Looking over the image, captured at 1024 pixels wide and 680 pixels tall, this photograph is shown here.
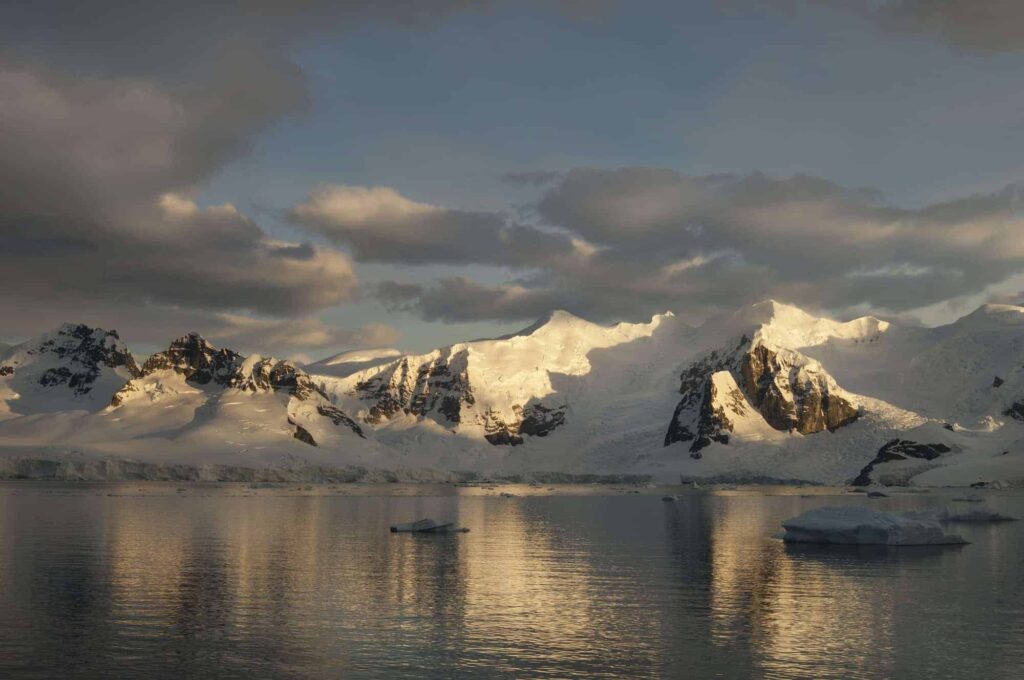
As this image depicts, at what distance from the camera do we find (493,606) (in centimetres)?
4578

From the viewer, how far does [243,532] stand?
8312 centimetres

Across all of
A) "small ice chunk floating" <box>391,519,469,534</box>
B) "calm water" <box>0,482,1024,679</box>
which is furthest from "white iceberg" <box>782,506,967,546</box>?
"small ice chunk floating" <box>391,519,469,534</box>

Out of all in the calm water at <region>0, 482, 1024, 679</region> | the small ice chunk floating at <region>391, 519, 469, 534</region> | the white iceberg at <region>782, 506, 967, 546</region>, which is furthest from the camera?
the small ice chunk floating at <region>391, 519, 469, 534</region>

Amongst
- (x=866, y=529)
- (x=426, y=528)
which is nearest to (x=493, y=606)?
(x=426, y=528)

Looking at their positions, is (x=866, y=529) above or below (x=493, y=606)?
above

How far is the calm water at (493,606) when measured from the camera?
34375mm

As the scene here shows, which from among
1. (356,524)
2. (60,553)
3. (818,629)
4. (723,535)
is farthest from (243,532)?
(818,629)

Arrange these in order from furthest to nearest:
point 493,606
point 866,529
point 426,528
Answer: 1. point 426,528
2. point 866,529
3. point 493,606

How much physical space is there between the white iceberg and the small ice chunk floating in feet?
85.7

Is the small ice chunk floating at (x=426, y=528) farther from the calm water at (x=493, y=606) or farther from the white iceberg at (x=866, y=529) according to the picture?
the white iceberg at (x=866, y=529)

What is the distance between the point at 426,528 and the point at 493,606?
3856cm

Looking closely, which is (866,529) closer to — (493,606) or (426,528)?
(426,528)

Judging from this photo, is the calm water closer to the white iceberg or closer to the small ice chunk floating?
the white iceberg

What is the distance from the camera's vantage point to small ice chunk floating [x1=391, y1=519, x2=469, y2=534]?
3302 inches
